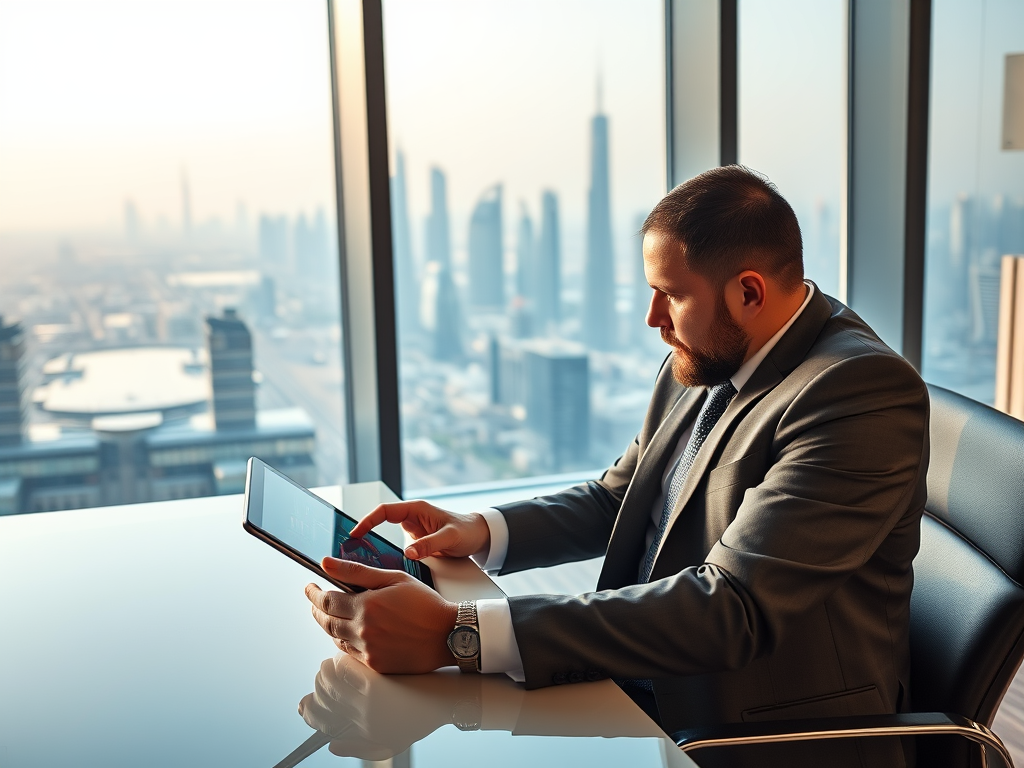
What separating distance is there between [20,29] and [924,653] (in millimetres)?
2601

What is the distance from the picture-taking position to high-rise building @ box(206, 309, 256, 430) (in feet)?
9.07

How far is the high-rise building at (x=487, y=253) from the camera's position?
296 centimetres

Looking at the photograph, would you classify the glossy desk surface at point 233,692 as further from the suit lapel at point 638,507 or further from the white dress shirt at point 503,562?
the suit lapel at point 638,507

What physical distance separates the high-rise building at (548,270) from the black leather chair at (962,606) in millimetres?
1685

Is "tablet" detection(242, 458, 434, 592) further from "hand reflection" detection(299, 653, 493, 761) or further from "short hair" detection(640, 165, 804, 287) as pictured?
"short hair" detection(640, 165, 804, 287)

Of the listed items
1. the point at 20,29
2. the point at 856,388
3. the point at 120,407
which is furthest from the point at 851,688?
the point at 20,29

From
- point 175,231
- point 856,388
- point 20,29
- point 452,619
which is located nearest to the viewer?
point 452,619

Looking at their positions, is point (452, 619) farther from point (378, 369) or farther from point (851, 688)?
point (378, 369)

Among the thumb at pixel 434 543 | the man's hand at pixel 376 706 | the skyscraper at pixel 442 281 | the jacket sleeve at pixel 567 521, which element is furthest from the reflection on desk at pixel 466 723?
the skyscraper at pixel 442 281

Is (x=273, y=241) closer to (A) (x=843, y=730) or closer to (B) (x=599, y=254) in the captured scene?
(B) (x=599, y=254)

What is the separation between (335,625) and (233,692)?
0.15 m

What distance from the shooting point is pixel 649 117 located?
10.3 feet

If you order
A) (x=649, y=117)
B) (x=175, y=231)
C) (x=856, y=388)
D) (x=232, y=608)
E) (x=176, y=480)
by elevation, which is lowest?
(x=176, y=480)

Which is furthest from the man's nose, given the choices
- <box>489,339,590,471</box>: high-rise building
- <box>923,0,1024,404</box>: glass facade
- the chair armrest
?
<box>923,0,1024,404</box>: glass facade
